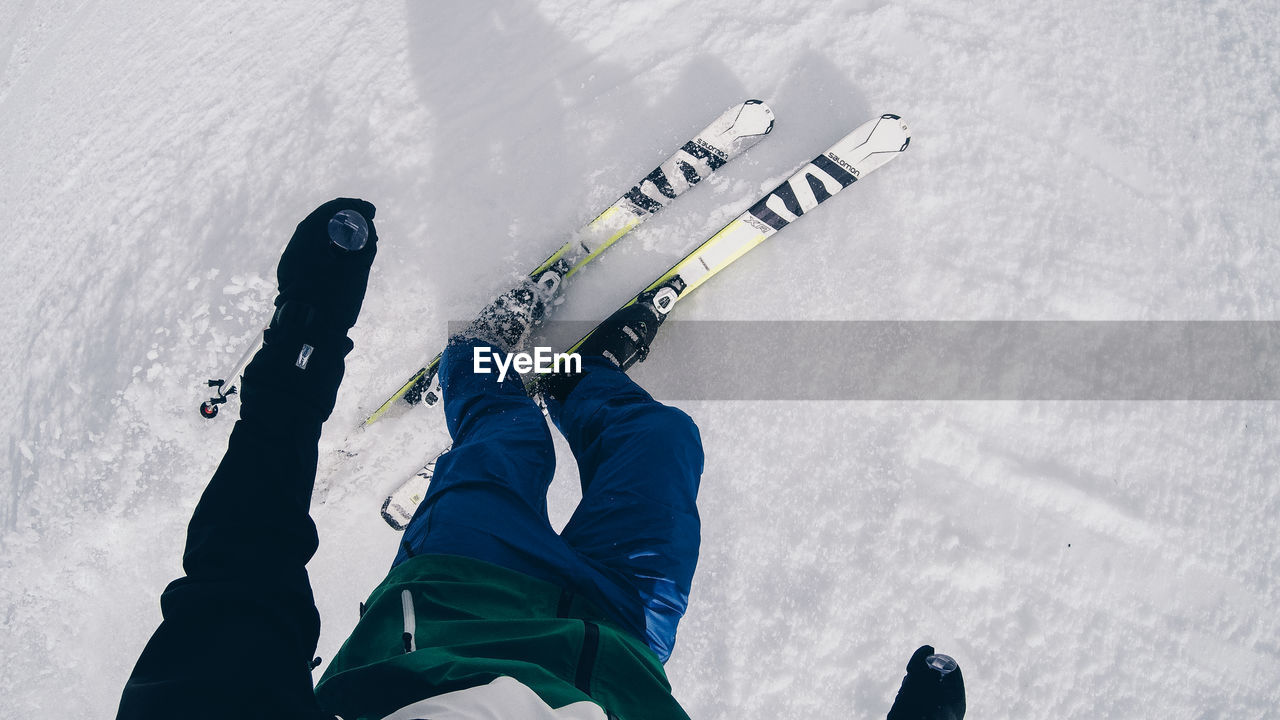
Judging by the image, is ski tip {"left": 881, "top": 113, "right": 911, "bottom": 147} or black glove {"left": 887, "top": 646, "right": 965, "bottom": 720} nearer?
black glove {"left": 887, "top": 646, "right": 965, "bottom": 720}

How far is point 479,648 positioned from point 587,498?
642 mm

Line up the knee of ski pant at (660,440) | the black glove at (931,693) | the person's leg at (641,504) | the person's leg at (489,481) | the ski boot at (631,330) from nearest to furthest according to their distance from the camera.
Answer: the person's leg at (489,481) → the person's leg at (641,504) → the knee of ski pant at (660,440) → the black glove at (931,693) → the ski boot at (631,330)

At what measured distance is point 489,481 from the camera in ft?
4.63

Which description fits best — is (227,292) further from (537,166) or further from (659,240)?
(659,240)

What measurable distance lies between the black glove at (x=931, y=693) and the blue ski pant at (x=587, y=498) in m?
0.72

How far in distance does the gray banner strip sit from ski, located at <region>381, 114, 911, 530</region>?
0.19 meters

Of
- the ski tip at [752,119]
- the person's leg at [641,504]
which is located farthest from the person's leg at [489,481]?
the ski tip at [752,119]

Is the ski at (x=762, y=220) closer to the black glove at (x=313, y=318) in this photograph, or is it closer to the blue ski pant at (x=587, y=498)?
the blue ski pant at (x=587, y=498)

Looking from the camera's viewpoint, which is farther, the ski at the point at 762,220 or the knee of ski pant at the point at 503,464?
the ski at the point at 762,220

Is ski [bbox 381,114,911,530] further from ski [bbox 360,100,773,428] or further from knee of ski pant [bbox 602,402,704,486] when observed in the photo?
knee of ski pant [bbox 602,402,704,486]

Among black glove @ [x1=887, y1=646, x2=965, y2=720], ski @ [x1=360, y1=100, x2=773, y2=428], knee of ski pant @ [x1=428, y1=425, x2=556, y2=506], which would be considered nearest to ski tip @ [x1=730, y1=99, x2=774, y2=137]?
ski @ [x1=360, y1=100, x2=773, y2=428]

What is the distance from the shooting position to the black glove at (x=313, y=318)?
4.15 ft

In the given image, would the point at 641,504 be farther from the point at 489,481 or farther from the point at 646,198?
the point at 646,198

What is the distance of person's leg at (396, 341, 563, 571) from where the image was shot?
1.26 meters
